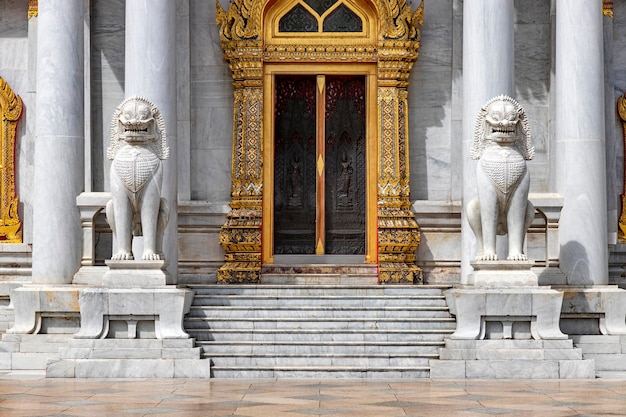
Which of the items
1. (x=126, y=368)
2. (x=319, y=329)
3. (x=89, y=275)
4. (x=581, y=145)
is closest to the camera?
(x=126, y=368)

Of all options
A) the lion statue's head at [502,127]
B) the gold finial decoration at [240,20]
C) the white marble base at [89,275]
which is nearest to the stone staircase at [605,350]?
the lion statue's head at [502,127]

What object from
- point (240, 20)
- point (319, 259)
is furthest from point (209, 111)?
point (319, 259)

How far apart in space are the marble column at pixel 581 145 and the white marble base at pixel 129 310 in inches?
250

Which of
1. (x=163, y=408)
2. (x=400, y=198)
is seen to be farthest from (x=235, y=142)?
(x=163, y=408)

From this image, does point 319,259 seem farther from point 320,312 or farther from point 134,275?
point 134,275

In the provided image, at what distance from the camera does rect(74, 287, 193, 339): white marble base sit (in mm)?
18469

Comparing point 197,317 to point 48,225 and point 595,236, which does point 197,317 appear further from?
point 595,236

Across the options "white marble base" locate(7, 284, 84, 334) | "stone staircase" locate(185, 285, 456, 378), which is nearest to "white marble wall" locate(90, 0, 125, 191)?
"white marble base" locate(7, 284, 84, 334)

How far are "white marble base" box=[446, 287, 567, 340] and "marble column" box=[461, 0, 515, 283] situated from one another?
1885 mm

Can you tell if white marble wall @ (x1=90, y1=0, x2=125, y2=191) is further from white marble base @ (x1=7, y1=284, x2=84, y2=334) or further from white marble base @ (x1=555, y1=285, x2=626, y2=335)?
white marble base @ (x1=555, y1=285, x2=626, y2=335)

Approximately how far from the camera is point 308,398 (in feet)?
50.2

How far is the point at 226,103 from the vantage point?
24266 mm

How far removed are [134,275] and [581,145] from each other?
24.1ft

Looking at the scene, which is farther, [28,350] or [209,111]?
[209,111]
